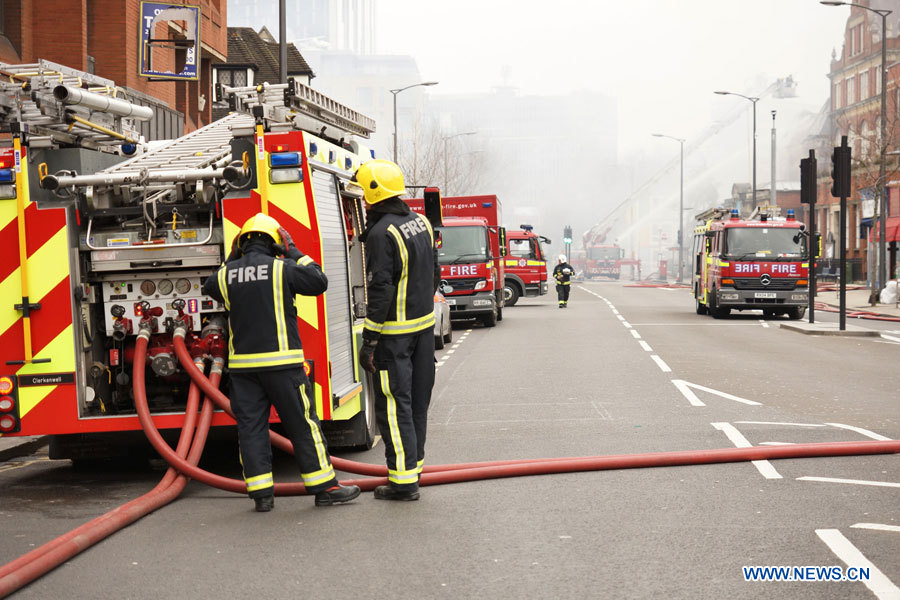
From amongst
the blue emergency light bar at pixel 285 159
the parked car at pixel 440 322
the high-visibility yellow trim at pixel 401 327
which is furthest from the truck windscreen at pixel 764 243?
the high-visibility yellow trim at pixel 401 327

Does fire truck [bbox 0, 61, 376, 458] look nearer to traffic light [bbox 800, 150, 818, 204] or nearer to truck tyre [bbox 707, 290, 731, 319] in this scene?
traffic light [bbox 800, 150, 818, 204]

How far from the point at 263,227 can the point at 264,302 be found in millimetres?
457

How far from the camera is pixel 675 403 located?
38.7 feet

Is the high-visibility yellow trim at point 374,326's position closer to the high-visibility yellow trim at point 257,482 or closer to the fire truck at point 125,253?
the fire truck at point 125,253

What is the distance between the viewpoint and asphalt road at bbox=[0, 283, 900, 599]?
525cm

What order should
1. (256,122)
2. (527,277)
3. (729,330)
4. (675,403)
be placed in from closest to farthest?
(256,122), (675,403), (729,330), (527,277)

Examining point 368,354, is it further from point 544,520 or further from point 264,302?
point 544,520

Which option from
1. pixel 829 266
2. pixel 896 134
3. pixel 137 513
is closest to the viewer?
pixel 137 513

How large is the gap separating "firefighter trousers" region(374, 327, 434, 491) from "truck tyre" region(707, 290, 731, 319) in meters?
22.4

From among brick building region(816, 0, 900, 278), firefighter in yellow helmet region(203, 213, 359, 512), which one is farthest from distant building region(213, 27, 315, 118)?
firefighter in yellow helmet region(203, 213, 359, 512)

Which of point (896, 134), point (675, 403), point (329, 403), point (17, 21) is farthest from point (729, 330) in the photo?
point (896, 134)

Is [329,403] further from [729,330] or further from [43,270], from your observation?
[729,330]

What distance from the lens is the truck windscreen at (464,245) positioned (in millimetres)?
26141

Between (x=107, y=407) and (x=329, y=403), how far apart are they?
165 cm
